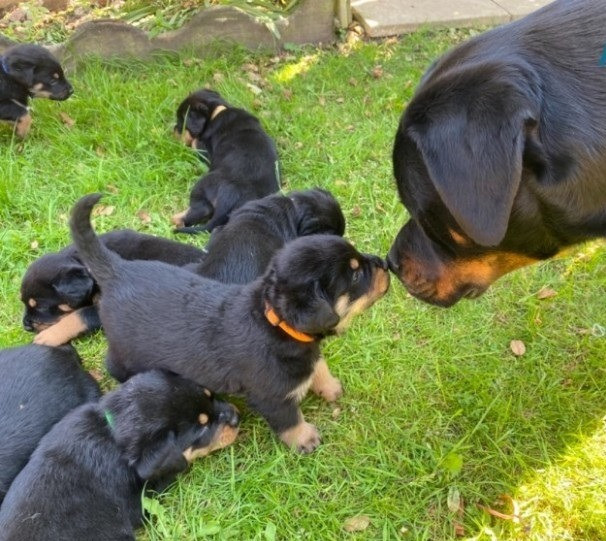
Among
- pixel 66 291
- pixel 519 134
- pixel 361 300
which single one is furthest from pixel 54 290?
pixel 519 134

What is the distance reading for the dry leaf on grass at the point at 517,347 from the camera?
139 inches

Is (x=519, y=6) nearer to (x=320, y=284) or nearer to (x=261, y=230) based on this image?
(x=261, y=230)

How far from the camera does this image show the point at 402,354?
3.56m

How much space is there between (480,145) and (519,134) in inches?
4.7

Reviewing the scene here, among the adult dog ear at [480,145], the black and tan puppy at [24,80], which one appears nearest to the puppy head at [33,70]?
the black and tan puppy at [24,80]

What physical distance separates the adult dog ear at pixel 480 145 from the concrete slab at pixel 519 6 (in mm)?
5744

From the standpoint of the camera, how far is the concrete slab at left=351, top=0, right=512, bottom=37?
269 inches

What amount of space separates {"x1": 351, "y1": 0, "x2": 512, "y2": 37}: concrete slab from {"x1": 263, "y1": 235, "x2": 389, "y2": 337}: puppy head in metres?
4.65

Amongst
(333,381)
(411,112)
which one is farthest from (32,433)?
(411,112)

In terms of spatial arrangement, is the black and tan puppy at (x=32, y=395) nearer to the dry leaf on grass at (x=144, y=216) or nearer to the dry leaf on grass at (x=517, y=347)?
the dry leaf on grass at (x=144, y=216)

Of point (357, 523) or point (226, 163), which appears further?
point (226, 163)

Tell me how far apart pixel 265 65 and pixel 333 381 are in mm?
4309

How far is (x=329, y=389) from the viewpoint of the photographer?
332cm

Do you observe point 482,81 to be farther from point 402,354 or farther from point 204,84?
point 204,84
